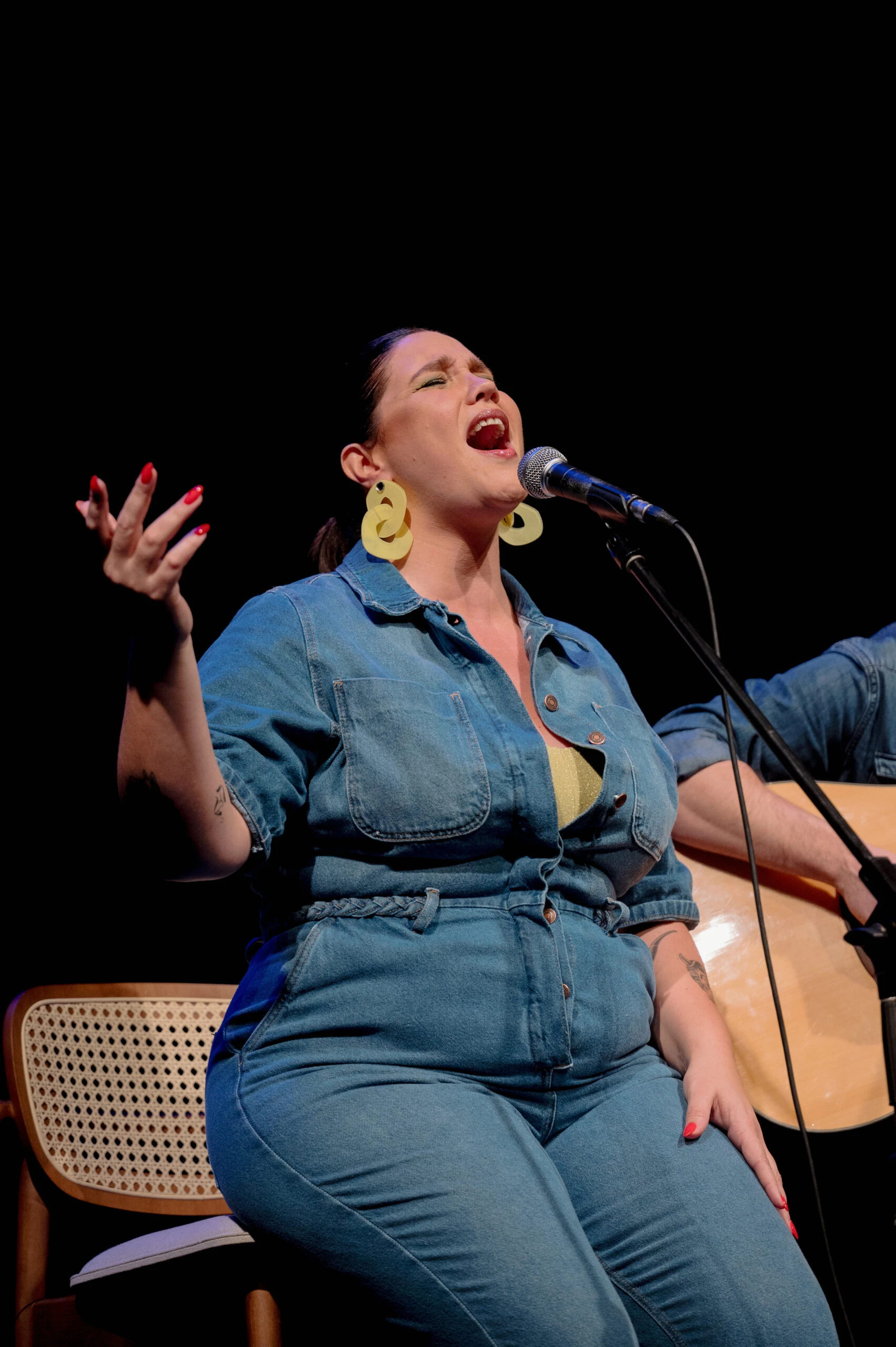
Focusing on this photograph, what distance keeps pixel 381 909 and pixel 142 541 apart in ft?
1.93

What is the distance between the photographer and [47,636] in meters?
2.35

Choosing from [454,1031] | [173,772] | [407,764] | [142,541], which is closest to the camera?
[142,541]

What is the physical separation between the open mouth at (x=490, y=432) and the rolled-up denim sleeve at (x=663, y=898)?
0.76 meters

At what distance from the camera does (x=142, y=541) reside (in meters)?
0.97

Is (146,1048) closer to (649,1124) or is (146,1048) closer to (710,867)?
(649,1124)

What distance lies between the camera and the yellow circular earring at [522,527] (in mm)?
1929

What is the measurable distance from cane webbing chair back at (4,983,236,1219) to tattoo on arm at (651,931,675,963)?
77 centimetres

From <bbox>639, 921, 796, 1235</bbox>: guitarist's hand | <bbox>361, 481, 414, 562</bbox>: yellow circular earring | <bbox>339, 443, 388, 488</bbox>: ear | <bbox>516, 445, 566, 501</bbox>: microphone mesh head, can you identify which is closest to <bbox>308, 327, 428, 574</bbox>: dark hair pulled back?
<bbox>339, 443, 388, 488</bbox>: ear

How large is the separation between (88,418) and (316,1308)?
1.93 metres

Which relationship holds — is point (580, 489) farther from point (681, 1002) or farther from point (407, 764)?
point (681, 1002)

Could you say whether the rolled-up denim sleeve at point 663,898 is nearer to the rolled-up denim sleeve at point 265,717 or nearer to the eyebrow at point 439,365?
the rolled-up denim sleeve at point 265,717

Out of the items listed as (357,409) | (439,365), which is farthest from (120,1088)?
(439,365)

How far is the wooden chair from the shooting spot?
5.50 feet

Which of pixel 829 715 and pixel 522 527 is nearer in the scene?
pixel 522 527
